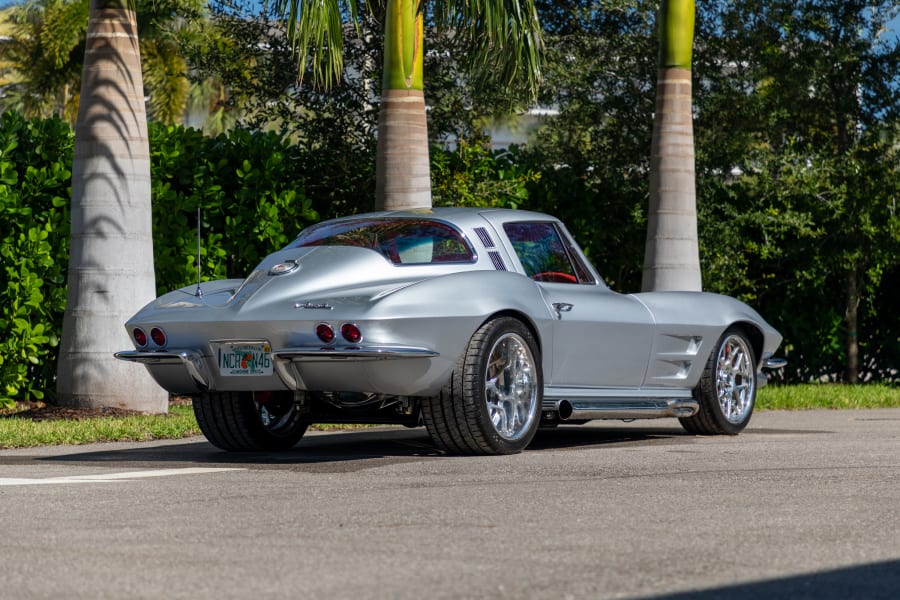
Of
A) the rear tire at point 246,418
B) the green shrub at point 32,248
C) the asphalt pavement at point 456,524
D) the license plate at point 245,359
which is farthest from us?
the green shrub at point 32,248

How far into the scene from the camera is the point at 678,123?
14.9 m

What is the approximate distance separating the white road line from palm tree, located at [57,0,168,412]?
14.1 ft

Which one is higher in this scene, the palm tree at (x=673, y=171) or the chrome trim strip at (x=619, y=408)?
the palm tree at (x=673, y=171)

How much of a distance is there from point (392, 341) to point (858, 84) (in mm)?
11322

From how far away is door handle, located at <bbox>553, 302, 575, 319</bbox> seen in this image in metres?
9.07

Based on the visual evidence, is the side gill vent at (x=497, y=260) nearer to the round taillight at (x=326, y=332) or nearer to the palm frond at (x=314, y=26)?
the round taillight at (x=326, y=332)

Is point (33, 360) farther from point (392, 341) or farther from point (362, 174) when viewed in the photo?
point (392, 341)

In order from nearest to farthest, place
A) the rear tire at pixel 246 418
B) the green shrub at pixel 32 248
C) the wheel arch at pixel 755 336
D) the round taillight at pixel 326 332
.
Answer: the round taillight at pixel 326 332 < the rear tire at pixel 246 418 < the wheel arch at pixel 755 336 < the green shrub at pixel 32 248

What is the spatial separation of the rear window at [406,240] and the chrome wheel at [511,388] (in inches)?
24.5

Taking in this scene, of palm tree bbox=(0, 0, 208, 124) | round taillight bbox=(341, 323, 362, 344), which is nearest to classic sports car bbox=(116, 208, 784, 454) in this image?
round taillight bbox=(341, 323, 362, 344)

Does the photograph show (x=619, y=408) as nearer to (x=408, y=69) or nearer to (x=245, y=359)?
(x=245, y=359)

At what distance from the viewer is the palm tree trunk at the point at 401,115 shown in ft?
43.2

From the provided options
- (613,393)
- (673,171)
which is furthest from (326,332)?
(673,171)

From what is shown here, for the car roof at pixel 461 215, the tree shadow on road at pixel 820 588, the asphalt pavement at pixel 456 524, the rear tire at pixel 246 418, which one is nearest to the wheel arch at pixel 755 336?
the asphalt pavement at pixel 456 524
